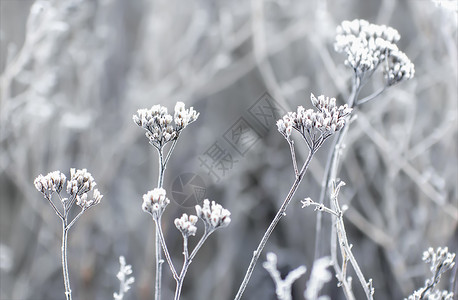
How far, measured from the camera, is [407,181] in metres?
2.16

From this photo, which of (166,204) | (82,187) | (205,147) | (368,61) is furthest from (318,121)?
(205,147)

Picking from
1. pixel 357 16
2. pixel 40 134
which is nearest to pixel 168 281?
pixel 40 134

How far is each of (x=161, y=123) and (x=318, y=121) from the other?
333 mm

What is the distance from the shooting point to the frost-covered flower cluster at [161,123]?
3.07 ft

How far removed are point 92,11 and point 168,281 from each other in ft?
5.30

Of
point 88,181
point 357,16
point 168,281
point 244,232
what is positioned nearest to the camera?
point 88,181

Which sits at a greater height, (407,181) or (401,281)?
(407,181)

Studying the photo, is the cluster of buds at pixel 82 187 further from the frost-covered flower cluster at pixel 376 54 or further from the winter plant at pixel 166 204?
the frost-covered flower cluster at pixel 376 54

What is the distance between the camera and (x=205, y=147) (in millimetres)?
2395

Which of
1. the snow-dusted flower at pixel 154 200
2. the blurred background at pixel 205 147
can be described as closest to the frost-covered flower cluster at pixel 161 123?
the snow-dusted flower at pixel 154 200

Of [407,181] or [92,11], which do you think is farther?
[92,11]

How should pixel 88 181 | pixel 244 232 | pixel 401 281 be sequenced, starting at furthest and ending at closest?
pixel 244 232 → pixel 401 281 → pixel 88 181

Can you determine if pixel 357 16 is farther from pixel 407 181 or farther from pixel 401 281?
pixel 401 281

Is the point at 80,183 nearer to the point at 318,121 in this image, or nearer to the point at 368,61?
the point at 318,121
